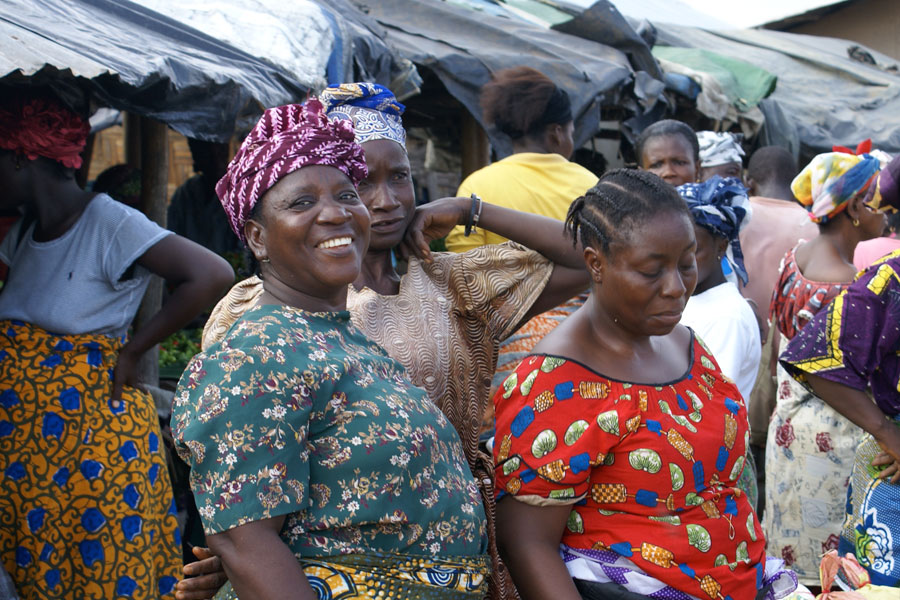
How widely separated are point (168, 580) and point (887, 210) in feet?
10.6

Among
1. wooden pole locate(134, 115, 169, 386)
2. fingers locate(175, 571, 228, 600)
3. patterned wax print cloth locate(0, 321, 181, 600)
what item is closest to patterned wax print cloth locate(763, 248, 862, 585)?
patterned wax print cloth locate(0, 321, 181, 600)

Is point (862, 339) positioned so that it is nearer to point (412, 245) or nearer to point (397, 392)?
point (412, 245)

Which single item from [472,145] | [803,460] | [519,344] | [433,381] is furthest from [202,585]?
[472,145]

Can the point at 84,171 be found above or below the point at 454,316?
below

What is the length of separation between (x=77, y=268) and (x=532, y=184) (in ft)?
6.12

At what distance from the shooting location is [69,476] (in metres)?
3.48

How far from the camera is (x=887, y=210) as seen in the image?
11.5 feet

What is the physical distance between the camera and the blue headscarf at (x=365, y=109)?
2.43 metres

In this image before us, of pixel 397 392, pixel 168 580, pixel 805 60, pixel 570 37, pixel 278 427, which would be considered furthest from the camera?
pixel 805 60

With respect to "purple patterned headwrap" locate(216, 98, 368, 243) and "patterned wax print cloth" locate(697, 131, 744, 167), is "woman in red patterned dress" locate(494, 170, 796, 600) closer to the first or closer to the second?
"purple patterned headwrap" locate(216, 98, 368, 243)

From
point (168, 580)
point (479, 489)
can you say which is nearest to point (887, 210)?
point (479, 489)

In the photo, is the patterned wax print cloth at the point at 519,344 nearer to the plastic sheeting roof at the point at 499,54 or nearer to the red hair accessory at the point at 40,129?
the red hair accessory at the point at 40,129

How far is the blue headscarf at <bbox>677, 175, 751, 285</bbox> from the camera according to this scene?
351 centimetres

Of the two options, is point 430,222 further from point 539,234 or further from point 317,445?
point 317,445
